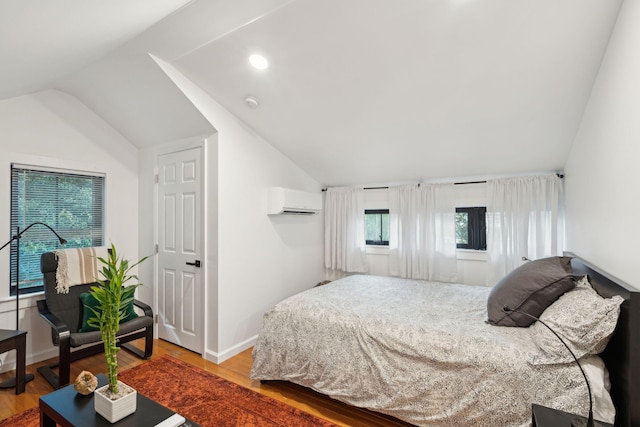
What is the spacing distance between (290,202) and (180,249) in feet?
4.23

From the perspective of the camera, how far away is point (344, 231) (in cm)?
433

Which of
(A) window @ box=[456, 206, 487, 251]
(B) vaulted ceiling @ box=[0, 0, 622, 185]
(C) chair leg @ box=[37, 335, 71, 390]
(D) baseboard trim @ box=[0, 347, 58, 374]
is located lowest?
(D) baseboard trim @ box=[0, 347, 58, 374]

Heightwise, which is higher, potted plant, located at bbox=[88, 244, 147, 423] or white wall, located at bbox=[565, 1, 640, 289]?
white wall, located at bbox=[565, 1, 640, 289]

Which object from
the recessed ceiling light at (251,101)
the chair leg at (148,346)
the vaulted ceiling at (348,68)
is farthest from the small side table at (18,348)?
the recessed ceiling light at (251,101)

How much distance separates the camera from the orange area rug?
206cm

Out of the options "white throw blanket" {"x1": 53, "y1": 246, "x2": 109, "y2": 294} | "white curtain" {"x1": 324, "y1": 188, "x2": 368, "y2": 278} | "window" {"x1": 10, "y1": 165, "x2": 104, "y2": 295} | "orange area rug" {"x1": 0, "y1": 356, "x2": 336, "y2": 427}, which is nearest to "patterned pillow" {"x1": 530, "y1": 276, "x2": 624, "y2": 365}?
"orange area rug" {"x1": 0, "y1": 356, "x2": 336, "y2": 427}

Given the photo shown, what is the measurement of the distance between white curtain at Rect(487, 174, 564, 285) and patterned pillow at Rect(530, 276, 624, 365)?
61.7 inches

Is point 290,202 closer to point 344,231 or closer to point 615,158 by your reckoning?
point 344,231

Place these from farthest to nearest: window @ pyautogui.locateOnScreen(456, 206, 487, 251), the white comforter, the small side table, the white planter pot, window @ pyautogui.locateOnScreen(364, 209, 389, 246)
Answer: window @ pyautogui.locateOnScreen(364, 209, 389, 246) < window @ pyautogui.locateOnScreen(456, 206, 487, 251) < the small side table < the white comforter < the white planter pot

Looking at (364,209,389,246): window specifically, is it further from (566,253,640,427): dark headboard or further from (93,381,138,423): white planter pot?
(93,381,138,423): white planter pot

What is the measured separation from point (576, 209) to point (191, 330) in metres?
3.77

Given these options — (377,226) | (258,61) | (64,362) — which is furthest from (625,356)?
(64,362)

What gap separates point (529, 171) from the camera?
3.23m

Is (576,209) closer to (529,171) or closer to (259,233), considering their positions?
(529,171)
